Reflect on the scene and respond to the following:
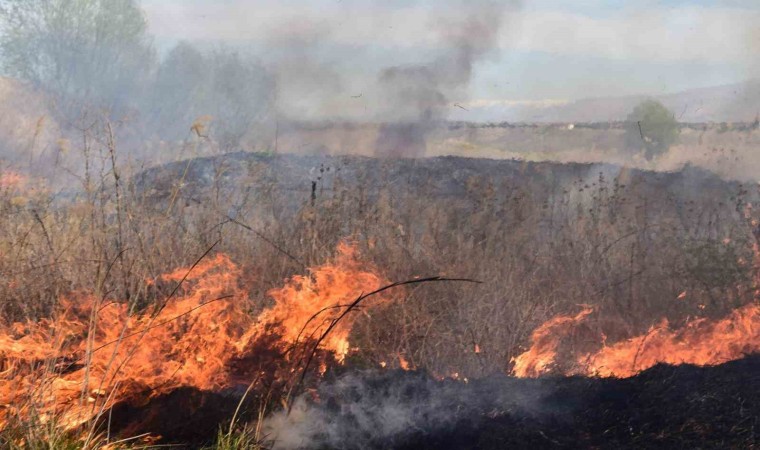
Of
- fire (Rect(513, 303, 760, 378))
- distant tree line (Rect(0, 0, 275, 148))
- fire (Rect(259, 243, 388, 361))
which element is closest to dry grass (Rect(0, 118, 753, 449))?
fire (Rect(513, 303, 760, 378))

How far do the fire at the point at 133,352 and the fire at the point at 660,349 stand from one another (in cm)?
135

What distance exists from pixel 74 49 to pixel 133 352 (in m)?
27.0

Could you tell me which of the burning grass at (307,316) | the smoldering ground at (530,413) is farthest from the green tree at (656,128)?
the smoldering ground at (530,413)

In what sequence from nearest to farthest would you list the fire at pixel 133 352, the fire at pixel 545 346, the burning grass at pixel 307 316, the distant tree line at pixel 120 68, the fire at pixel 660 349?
the fire at pixel 133 352, the burning grass at pixel 307 316, the fire at pixel 660 349, the fire at pixel 545 346, the distant tree line at pixel 120 68

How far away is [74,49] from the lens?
2736cm

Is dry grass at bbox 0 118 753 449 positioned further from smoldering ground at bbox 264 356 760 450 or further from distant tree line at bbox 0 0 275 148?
distant tree line at bbox 0 0 275 148

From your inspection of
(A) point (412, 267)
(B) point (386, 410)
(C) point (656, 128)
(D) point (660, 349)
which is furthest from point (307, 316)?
(C) point (656, 128)

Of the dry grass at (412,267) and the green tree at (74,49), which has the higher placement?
the green tree at (74,49)

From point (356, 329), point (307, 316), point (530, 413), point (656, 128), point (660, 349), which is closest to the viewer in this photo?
point (530, 413)

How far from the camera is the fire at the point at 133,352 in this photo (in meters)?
3.26

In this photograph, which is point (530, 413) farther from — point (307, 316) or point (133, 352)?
point (133, 352)

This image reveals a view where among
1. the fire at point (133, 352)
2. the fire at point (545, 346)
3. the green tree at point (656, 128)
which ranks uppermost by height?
the green tree at point (656, 128)

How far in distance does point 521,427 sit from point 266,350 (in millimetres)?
1334

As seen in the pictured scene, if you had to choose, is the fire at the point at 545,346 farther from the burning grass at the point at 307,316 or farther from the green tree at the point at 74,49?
the green tree at the point at 74,49
